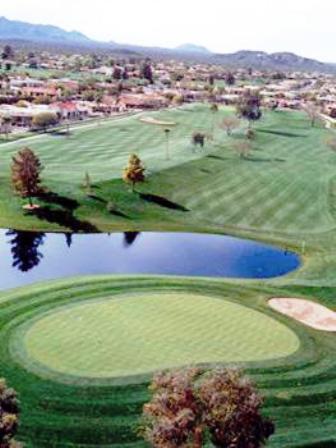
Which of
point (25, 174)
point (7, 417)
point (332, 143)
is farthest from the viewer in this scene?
point (332, 143)

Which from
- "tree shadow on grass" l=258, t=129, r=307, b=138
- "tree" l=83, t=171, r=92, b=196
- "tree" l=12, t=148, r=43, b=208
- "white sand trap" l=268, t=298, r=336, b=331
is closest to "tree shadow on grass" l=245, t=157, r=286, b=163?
"tree shadow on grass" l=258, t=129, r=307, b=138

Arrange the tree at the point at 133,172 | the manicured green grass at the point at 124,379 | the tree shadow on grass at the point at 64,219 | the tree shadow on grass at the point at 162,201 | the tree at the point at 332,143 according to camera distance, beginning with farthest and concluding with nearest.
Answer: the tree at the point at 332,143
the tree at the point at 133,172
the tree shadow on grass at the point at 162,201
the tree shadow on grass at the point at 64,219
the manicured green grass at the point at 124,379

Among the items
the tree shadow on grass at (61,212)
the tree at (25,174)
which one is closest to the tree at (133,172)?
the tree shadow on grass at (61,212)

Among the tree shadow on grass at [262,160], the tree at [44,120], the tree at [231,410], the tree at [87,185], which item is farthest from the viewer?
the tree at [44,120]

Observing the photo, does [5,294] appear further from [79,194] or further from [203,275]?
[79,194]

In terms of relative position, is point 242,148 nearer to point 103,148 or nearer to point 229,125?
point 229,125

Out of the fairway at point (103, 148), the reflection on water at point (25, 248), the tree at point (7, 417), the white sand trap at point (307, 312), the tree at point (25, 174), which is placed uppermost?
the tree at point (7, 417)

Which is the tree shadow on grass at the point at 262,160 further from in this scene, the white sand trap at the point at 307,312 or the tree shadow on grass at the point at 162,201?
the white sand trap at the point at 307,312

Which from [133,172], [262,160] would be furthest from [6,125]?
[133,172]
